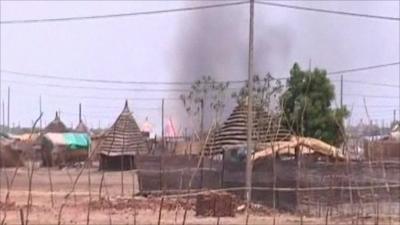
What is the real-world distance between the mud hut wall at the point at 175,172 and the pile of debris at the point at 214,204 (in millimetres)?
4265

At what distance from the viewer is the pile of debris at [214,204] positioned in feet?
82.8

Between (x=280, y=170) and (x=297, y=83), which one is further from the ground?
(x=297, y=83)

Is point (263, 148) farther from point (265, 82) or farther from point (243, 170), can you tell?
point (265, 82)

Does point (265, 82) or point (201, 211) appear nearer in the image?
point (201, 211)

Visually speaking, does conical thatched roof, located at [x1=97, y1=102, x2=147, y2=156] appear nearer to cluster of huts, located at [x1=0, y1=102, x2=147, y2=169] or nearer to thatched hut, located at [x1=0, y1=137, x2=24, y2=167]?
cluster of huts, located at [x1=0, y1=102, x2=147, y2=169]

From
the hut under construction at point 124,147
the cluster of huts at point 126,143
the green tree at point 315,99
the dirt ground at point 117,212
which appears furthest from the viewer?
the hut under construction at point 124,147

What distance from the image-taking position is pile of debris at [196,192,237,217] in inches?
993

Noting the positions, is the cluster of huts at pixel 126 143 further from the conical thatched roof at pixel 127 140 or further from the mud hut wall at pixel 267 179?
the mud hut wall at pixel 267 179

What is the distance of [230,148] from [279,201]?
6.80m

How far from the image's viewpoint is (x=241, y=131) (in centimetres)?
3691

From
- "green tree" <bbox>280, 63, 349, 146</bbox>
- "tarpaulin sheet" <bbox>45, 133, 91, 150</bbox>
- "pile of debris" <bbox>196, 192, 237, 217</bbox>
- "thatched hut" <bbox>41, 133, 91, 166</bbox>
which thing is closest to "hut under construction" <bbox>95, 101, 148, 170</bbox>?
"green tree" <bbox>280, 63, 349, 146</bbox>

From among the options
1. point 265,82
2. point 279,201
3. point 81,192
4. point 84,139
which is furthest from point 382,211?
point 84,139

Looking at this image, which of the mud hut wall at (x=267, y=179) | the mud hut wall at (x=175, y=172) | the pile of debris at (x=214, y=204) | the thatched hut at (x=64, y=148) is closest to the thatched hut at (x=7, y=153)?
the thatched hut at (x=64, y=148)

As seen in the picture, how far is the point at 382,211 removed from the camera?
83.1ft
